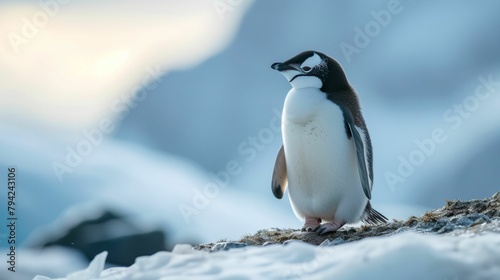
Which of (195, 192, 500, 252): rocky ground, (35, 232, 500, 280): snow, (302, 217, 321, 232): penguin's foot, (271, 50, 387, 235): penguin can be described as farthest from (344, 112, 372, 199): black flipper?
(35, 232, 500, 280): snow

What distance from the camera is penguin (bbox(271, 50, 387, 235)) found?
6.39 meters

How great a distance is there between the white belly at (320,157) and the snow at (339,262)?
248 centimetres

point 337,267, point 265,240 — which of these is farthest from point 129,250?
point 337,267

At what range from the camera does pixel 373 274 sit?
3148mm

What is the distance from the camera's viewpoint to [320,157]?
644 cm

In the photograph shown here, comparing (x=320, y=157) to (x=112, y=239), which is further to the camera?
(x=112, y=239)

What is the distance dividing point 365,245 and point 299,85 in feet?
10.8

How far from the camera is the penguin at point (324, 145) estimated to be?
6395 mm

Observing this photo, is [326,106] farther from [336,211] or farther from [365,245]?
[365,245]

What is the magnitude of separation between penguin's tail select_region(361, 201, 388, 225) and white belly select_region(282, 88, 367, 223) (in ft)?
1.14

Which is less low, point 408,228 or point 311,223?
point 311,223

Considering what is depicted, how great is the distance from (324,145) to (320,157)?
12 centimetres

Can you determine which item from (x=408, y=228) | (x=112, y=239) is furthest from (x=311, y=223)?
(x=112, y=239)

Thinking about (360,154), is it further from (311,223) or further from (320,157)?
(311,223)
